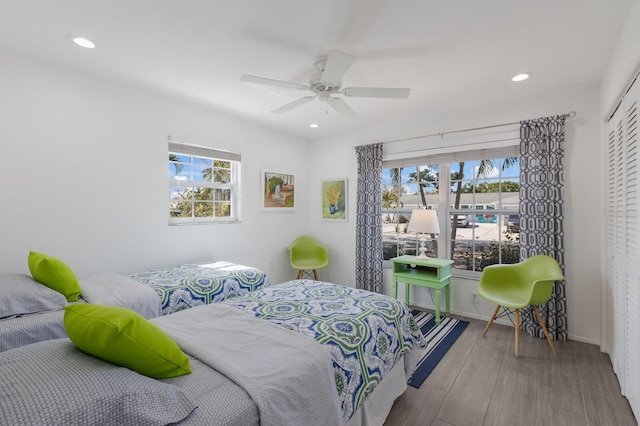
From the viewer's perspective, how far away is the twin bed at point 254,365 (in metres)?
0.91

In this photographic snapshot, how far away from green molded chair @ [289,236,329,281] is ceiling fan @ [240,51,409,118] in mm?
2372

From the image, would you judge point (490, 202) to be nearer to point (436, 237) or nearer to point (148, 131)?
point (436, 237)

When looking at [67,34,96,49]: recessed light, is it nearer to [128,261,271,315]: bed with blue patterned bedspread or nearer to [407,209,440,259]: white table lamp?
[128,261,271,315]: bed with blue patterned bedspread

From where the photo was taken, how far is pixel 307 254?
15.7 feet

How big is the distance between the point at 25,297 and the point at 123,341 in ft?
4.79

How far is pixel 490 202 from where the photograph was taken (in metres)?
3.56

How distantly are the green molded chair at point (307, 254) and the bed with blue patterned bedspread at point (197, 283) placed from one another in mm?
1357

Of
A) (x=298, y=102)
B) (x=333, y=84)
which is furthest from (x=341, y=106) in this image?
(x=298, y=102)

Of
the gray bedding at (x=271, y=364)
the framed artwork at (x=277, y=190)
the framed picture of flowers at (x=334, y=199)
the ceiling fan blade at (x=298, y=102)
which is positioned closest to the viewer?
the gray bedding at (x=271, y=364)

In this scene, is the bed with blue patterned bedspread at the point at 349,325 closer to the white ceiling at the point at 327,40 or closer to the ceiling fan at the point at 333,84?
the ceiling fan at the point at 333,84

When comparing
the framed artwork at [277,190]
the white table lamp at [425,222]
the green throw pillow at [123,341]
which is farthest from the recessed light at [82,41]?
the white table lamp at [425,222]

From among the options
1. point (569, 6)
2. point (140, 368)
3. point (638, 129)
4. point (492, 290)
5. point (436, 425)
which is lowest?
point (436, 425)

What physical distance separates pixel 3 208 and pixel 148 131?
1.33 m

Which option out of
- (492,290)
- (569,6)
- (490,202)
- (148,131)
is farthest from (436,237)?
(148,131)
